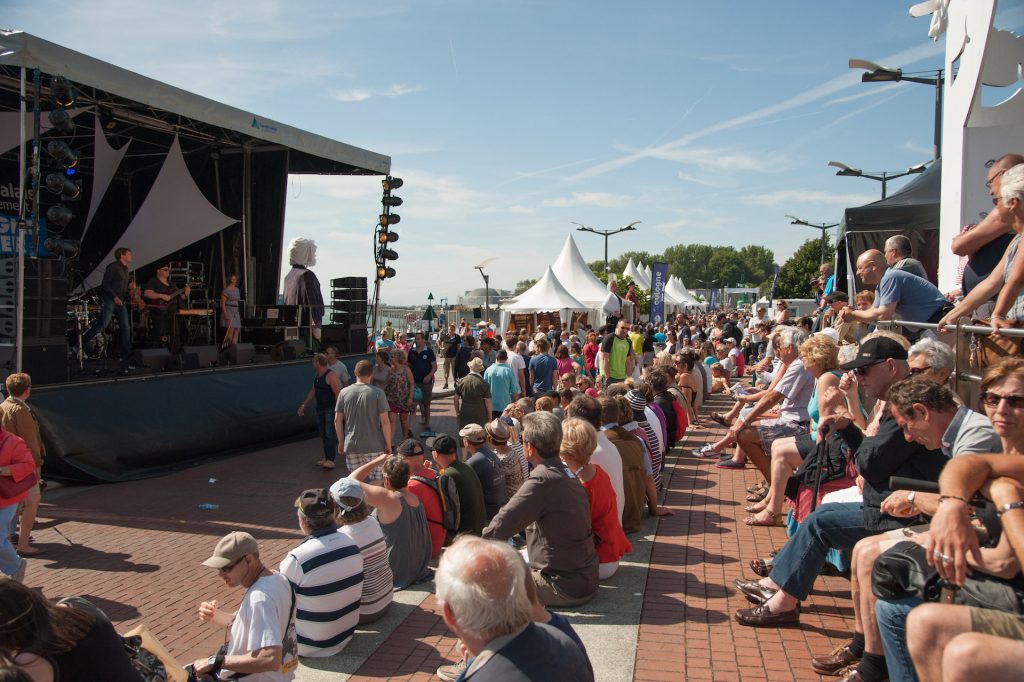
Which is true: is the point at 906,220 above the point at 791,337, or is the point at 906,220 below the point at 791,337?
above

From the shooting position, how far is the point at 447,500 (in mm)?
5734

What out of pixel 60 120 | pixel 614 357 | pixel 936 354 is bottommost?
pixel 614 357

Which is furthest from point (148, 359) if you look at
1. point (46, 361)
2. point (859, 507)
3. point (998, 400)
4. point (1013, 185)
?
point (998, 400)

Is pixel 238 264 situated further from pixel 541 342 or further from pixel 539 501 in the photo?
pixel 539 501

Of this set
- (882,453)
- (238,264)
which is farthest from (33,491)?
(238,264)

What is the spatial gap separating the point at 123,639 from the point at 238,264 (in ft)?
47.5

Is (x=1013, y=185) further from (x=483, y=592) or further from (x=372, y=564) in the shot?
(x=372, y=564)

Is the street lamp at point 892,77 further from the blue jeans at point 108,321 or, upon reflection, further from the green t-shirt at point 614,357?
the blue jeans at point 108,321

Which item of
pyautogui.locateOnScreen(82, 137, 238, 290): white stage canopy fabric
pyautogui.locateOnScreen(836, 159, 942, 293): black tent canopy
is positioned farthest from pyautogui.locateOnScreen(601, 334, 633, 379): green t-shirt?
pyautogui.locateOnScreen(82, 137, 238, 290): white stage canopy fabric

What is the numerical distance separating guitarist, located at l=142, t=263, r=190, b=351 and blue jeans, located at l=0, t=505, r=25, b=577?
782 centimetres

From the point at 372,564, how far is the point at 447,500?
118 centimetres

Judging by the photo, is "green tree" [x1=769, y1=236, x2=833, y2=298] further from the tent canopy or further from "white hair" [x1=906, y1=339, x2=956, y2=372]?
"white hair" [x1=906, y1=339, x2=956, y2=372]

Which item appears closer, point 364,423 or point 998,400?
point 998,400

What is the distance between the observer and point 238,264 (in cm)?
1647
